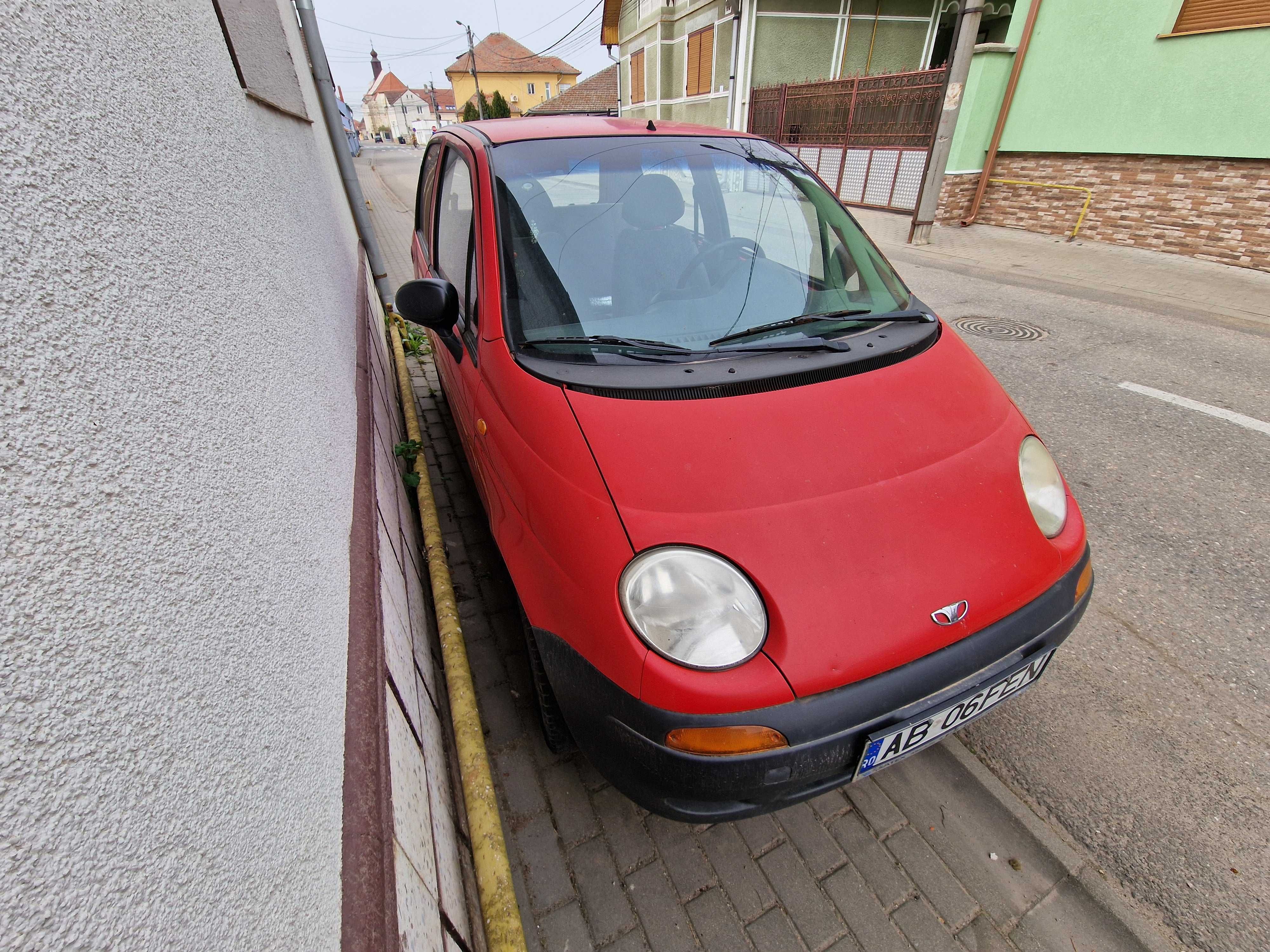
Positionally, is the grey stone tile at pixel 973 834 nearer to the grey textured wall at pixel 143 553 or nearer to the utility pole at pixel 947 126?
the grey textured wall at pixel 143 553

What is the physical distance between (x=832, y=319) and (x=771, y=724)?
4.64 ft

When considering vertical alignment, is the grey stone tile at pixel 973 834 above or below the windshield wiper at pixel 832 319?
below

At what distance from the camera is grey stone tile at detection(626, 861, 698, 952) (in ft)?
5.04

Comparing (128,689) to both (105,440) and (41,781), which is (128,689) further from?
(105,440)

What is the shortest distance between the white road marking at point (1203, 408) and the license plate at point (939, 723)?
3711mm

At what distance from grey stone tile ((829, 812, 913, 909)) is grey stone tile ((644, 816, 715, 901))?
421 mm

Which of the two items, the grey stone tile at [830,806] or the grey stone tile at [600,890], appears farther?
the grey stone tile at [830,806]

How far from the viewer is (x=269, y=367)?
1269 millimetres

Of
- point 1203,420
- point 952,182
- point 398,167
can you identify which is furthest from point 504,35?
point 1203,420

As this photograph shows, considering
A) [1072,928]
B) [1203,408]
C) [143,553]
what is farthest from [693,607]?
[1203,408]

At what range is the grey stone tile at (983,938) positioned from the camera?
1516 mm

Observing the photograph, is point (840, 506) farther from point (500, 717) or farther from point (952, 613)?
point (500, 717)

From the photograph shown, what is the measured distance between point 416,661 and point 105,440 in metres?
1.46

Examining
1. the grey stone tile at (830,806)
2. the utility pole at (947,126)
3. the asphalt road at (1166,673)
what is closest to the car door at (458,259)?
the grey stone tile at (830,806)
